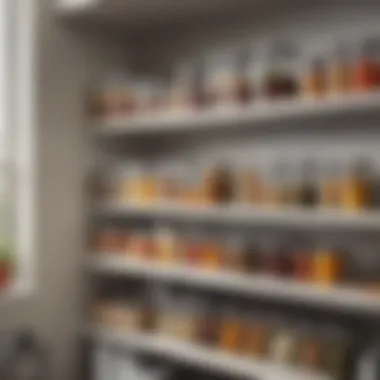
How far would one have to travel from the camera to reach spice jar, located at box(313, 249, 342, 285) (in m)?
2.65

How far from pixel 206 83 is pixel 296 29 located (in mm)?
385

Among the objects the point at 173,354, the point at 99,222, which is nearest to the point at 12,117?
the point at 99,222

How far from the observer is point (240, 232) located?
129 inches

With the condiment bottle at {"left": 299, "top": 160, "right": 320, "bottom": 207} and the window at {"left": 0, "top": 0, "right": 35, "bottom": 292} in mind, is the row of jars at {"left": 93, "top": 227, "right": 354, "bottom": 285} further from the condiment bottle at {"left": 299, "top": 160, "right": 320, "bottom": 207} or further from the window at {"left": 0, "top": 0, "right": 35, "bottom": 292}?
the window at {"left": 0, "top": 0, "right": 35, "bottom": 292}

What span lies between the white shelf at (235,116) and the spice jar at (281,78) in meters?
0.04

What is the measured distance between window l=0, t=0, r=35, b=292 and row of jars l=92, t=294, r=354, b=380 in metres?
0.42

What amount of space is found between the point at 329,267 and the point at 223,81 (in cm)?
79

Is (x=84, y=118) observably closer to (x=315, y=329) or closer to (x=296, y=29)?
(x=296, y=29)

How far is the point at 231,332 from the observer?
297 cm

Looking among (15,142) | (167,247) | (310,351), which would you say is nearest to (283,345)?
(310,351)

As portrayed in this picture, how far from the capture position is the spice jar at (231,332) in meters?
2.95

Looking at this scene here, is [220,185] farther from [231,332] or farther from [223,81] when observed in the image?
[231,332]

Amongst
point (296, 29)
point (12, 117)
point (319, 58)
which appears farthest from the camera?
point (12, 117)

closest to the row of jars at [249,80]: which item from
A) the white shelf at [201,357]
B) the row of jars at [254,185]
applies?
the row of jars at [254,185]
